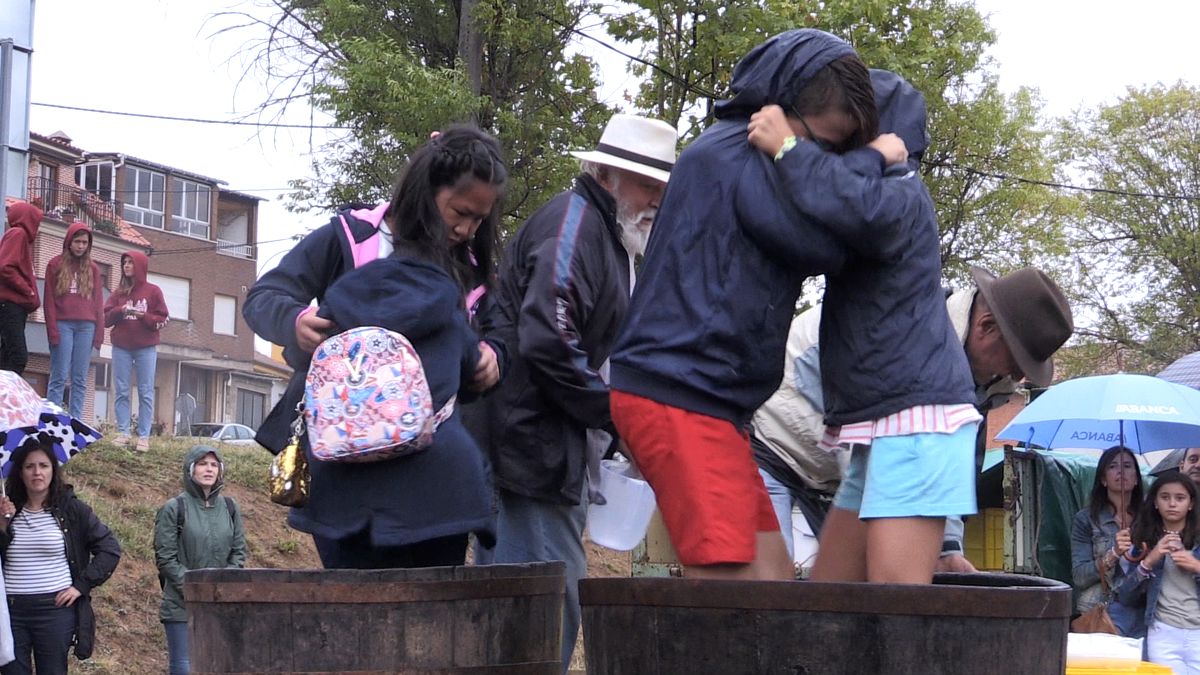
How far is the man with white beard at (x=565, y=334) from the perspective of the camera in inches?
168

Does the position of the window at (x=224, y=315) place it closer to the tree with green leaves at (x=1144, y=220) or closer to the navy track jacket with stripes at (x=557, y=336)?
the tree with green leaves at (x=1144, y=220)

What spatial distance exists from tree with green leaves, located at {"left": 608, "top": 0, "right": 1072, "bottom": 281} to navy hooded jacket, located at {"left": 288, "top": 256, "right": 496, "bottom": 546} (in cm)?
323

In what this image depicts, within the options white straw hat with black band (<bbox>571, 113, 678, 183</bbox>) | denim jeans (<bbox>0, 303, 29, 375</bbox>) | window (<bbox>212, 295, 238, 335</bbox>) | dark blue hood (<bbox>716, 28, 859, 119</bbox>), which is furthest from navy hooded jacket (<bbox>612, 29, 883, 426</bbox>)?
window (<bbox>212, 295, 238, 335</bbox>)

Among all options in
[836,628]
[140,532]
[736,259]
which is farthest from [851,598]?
[140,532]

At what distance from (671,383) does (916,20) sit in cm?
1587

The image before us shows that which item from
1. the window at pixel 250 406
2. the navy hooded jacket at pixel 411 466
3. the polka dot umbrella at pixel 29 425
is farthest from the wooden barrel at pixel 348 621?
the window at pixel 250 406

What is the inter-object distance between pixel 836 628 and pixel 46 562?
20.8 ft

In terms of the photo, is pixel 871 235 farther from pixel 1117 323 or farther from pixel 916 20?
pixel 1117 323

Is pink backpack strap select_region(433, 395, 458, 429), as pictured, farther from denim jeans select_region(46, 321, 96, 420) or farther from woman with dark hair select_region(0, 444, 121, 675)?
denim jeans select_region(46, 321, 96, 420)

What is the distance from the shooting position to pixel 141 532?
1073cm

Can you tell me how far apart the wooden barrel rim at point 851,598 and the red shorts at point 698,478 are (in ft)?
0.67

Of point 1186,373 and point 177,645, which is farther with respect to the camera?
point 1186,373

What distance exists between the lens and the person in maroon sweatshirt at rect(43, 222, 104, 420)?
12328 mm

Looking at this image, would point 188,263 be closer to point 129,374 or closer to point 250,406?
point 250,406
